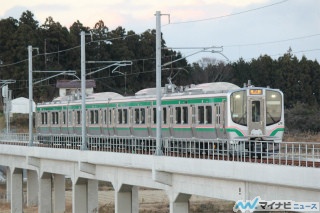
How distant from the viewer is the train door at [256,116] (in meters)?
33.7

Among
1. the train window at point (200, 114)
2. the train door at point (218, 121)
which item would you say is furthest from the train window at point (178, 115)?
the train door at point (218, 121)

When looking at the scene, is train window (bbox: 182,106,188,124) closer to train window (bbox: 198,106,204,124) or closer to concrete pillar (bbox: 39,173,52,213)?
train window (bbox: 198,106,204,124)

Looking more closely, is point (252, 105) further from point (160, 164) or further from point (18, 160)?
point (18, 160)

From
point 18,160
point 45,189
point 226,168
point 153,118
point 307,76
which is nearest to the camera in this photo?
point 226,168

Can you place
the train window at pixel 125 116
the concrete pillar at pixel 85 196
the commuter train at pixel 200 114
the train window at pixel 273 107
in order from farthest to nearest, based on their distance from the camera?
the train window at pixel 125 116, the concrete pillar at pixel 85 196, the train window at pixel 273 107, the commuter train at pixel 200 114

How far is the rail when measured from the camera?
27766mm

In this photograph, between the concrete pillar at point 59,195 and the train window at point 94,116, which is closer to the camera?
the train window at point 94,116

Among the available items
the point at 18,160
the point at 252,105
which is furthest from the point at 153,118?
the point at 18,160

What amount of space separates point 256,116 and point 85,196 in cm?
1514

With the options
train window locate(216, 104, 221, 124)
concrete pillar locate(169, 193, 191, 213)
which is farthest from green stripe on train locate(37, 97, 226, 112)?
concrete pillar locate(169, 193, 191, 213)

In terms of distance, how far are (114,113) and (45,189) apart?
853cm

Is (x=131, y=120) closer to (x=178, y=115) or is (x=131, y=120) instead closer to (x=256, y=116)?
(x=178, y=115)

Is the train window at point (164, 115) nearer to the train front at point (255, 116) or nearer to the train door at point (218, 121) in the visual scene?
the train door at point (218, 121)

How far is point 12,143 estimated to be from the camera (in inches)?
2363
